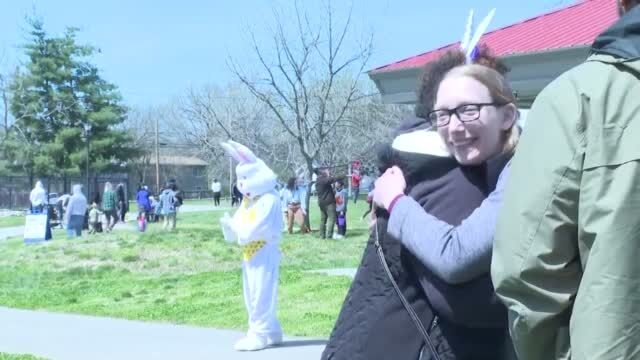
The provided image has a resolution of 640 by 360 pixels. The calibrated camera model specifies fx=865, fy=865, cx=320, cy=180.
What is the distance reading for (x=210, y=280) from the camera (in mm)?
13070

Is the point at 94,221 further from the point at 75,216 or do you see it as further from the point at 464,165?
the point at 464,165

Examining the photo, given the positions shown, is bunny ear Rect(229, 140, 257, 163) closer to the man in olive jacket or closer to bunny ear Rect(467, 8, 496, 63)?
bunny ear Rect(467, 8, 496, 63)

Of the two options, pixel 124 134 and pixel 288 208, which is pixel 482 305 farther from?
pixel 124 134

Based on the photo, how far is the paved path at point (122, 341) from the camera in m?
7.68

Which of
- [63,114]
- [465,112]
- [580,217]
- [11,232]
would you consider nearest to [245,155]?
[465,112]

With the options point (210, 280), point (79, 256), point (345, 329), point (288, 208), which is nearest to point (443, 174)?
point (345, 329)

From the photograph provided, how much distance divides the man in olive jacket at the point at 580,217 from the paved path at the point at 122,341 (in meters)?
5.87

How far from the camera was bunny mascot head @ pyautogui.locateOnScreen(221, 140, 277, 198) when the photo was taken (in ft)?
26.2

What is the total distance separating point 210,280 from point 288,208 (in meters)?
9.84

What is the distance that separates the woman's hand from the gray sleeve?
0.11m

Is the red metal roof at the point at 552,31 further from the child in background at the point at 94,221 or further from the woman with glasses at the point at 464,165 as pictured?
the child in background at the point at 94,221

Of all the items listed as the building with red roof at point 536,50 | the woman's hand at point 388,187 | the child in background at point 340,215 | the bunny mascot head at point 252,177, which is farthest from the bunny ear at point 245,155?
the child in background at point 340,215

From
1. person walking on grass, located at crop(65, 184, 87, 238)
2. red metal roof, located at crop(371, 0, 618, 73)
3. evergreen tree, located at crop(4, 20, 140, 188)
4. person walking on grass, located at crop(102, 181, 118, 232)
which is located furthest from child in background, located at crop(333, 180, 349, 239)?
evergreen tree, located at crop(4, 20, 140, 188)

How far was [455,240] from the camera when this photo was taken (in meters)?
2.18
